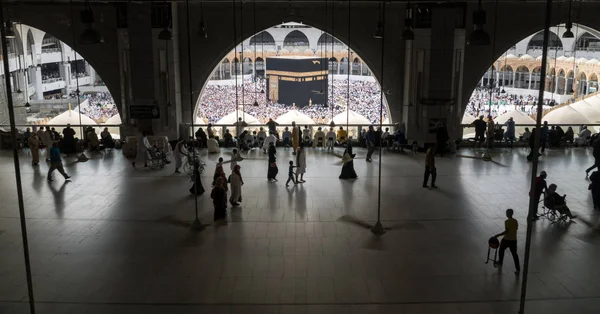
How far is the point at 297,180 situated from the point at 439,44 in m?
7.22

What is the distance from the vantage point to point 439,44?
54.3 ft

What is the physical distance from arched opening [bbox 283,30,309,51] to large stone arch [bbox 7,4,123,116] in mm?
23270

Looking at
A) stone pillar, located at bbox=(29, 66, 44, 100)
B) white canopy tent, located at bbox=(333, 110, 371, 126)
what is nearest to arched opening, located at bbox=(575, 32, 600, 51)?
white canopy tent, located at bbox=(333, 110, 371, 126)

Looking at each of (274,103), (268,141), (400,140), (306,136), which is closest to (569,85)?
(274,103)

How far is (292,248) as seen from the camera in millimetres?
8523

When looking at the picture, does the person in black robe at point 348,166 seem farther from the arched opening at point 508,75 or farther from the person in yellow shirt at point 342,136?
the arched opening at point 508,75

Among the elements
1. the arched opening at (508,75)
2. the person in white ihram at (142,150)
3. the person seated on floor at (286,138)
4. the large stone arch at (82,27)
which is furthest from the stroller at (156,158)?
the arched opening at (508,75)

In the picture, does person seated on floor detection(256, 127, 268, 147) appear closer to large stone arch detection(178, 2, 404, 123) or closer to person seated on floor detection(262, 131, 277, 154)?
person seated on floor detection(262, 131, 277, 154)

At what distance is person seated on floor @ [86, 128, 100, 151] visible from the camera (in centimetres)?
1647

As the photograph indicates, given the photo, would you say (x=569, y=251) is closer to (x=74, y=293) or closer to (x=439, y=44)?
(x=74, y=293)

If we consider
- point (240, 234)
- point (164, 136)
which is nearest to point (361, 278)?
point (240, 234)

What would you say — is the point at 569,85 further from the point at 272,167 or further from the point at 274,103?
the point at 272,167

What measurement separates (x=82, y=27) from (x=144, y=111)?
4.02 metres

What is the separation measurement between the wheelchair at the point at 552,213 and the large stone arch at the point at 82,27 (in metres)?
13.7
